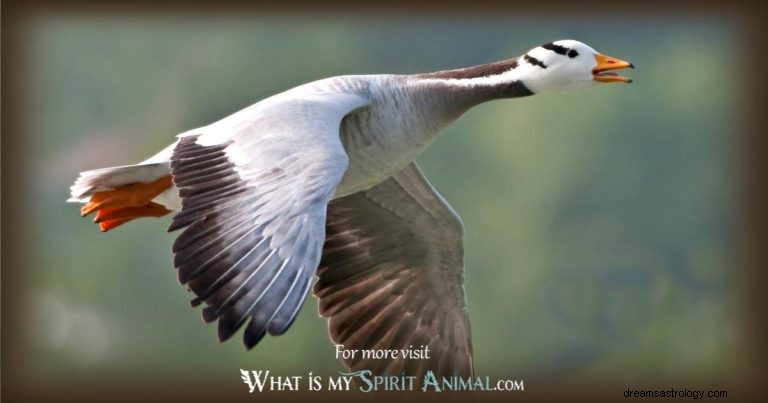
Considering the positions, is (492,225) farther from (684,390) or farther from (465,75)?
(465,75)

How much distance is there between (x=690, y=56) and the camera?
2122 centimetres

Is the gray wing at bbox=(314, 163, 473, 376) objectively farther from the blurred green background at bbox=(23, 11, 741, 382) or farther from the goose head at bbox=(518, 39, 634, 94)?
the blurred green background at bbox=(23, 11, 741, 382)

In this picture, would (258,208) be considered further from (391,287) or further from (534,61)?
(391,287)

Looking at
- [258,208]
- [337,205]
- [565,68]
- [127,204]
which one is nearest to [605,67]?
[565,68]

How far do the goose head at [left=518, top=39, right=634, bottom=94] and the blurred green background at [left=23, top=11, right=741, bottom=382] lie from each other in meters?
9.74

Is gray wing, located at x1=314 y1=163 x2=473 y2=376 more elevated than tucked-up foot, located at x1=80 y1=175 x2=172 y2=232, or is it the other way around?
tucked-up foot, located at x1=80 y1=175 x2=172 y2=232

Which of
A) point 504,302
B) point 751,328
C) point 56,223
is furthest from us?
point 56,223

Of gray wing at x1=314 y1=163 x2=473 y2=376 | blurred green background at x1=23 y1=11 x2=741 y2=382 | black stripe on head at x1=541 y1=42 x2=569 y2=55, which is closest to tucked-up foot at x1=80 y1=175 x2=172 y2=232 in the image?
gray wing at x1=314 y1=163 x2=473 y2=376

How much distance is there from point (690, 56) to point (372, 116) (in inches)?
620

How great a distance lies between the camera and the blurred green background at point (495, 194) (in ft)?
57.9

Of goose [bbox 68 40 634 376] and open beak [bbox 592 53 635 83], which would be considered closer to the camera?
goose [bbox 68 40 634 376]

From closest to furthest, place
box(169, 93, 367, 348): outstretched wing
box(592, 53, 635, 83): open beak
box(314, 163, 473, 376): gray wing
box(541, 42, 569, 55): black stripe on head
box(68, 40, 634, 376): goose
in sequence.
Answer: box(169, 93, 367, 348): outstretched wing
box(68, 40, 634, 376): goose
box(592, 53, 635, 83): open beak
box(541, 42, 569, 55): black stripe on head
box(314, 163, 473, 376): gray wing

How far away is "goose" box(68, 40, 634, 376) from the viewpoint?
209 inches

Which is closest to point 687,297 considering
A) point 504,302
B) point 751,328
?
point 504,302
